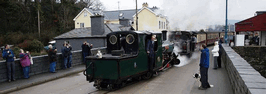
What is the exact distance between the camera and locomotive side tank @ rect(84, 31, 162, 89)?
7781 millimetres

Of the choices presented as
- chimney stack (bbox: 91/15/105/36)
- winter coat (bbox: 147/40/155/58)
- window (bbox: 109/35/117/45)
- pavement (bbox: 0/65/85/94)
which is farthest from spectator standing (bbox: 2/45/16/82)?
chimney stack (bbox: 91/15/105/36)

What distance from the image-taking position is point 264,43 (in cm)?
2209

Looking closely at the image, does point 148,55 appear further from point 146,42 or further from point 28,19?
point 28,19

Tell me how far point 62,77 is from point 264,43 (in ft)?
66.1

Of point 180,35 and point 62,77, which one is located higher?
point 180,35

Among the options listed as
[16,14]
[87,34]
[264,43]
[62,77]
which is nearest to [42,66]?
[62,77]

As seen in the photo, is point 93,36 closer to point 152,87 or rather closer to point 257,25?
point 152,87

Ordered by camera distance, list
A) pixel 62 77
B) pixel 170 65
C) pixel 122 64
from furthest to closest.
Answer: pixel 170 65 → pixel 62 77 → pixel 122 64

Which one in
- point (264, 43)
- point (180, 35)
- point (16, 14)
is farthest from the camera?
point (16, 14)

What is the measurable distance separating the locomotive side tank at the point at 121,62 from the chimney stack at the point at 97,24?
1182 cm

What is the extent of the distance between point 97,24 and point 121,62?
562 inches

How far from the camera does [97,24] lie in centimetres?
2138

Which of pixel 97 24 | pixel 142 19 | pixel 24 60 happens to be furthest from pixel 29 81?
pixel 142 19

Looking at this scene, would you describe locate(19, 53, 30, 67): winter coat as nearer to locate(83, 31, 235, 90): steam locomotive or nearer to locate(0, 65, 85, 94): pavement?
locate(0, 65, 85, 94): pavement
